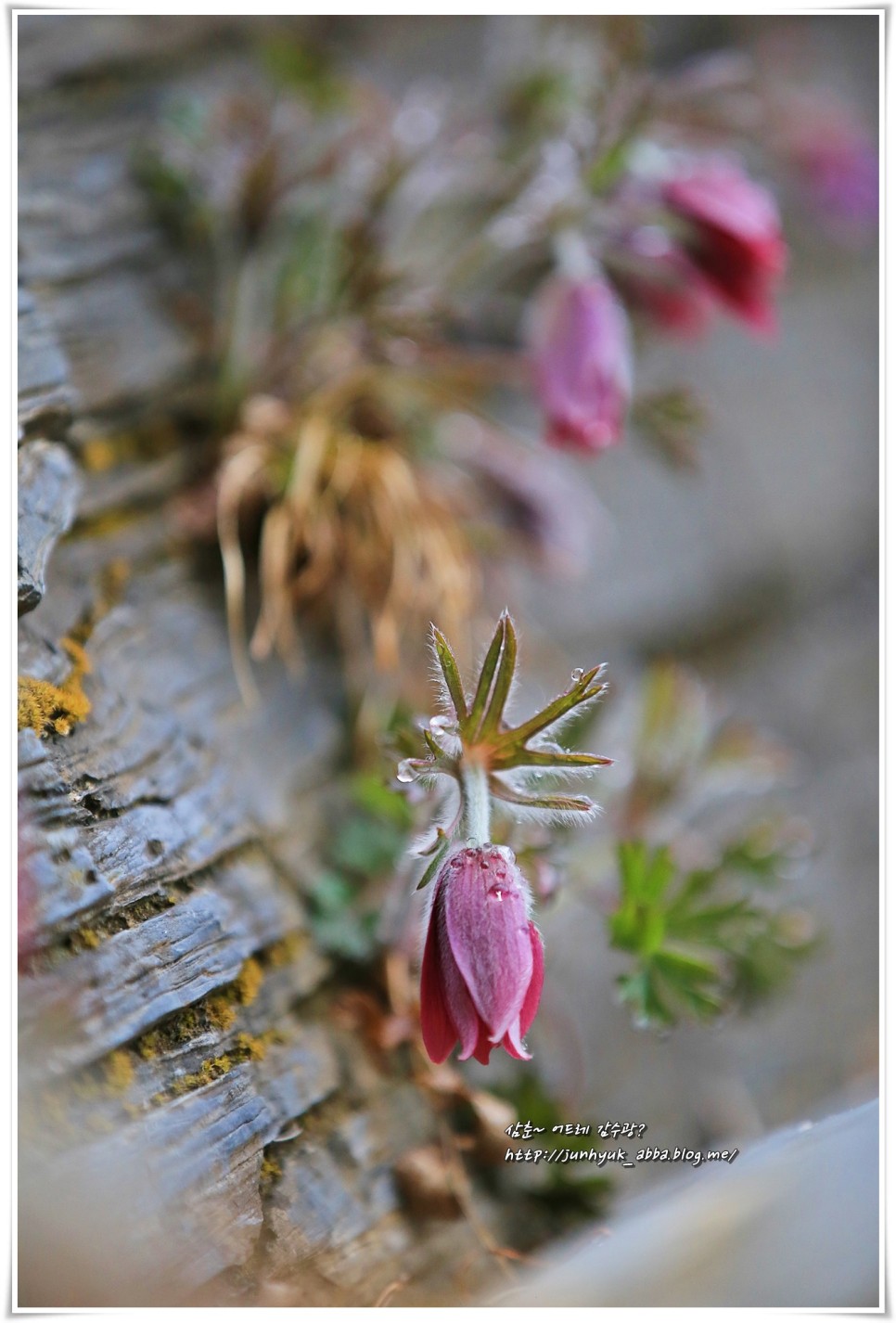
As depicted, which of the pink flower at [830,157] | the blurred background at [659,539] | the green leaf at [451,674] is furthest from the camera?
the pink flower at [830,157]

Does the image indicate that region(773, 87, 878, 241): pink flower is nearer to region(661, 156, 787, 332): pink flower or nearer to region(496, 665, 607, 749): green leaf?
region(661, 156, 787, 332): pink flower

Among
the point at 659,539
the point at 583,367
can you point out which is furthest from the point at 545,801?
the point at 659,539

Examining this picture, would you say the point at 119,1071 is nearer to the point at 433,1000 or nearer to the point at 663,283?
the point at 433,1000

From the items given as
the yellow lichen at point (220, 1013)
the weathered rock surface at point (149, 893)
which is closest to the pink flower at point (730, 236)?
the weathered rock surface at point (149, 893)

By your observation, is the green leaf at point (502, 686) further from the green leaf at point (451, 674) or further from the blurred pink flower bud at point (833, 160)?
the blurred pink flower bud at point (833, 160)

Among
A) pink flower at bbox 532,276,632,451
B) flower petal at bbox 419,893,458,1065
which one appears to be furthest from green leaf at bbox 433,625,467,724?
pink flower at bbox 532,276,632,451

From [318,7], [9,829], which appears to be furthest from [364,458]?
[9,829]
